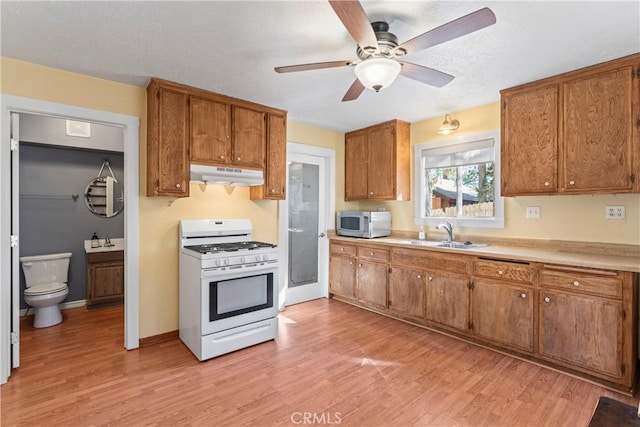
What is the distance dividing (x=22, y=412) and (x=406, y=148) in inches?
168

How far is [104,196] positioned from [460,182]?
4.66m

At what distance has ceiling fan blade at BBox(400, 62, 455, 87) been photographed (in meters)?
1.98

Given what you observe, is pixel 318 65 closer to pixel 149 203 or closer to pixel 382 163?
pixel 149 203

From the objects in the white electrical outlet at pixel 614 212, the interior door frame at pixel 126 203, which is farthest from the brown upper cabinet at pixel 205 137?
the white electrical outlet at pixel 614 212

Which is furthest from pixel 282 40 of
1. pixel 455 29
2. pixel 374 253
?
pixel 374 253

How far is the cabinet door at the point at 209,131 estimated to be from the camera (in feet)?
9.97

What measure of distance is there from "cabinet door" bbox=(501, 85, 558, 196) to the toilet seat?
4789 millimetres

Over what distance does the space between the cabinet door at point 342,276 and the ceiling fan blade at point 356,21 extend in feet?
9.68

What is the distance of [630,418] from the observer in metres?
1.06

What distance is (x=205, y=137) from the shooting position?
310cm

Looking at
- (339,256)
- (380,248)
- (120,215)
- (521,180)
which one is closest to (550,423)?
(521,180)

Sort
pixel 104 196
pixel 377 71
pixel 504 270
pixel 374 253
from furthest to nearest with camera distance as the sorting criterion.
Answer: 1. pixel 104 196
2. pixel 374 253
3. pixel 504 270
4. pixel 377 71

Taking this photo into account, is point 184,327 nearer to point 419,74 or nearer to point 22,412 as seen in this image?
point 22,412

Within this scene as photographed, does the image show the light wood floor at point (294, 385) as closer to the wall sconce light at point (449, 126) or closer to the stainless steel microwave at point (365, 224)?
the stainless steel microwave at point (365, 224)
